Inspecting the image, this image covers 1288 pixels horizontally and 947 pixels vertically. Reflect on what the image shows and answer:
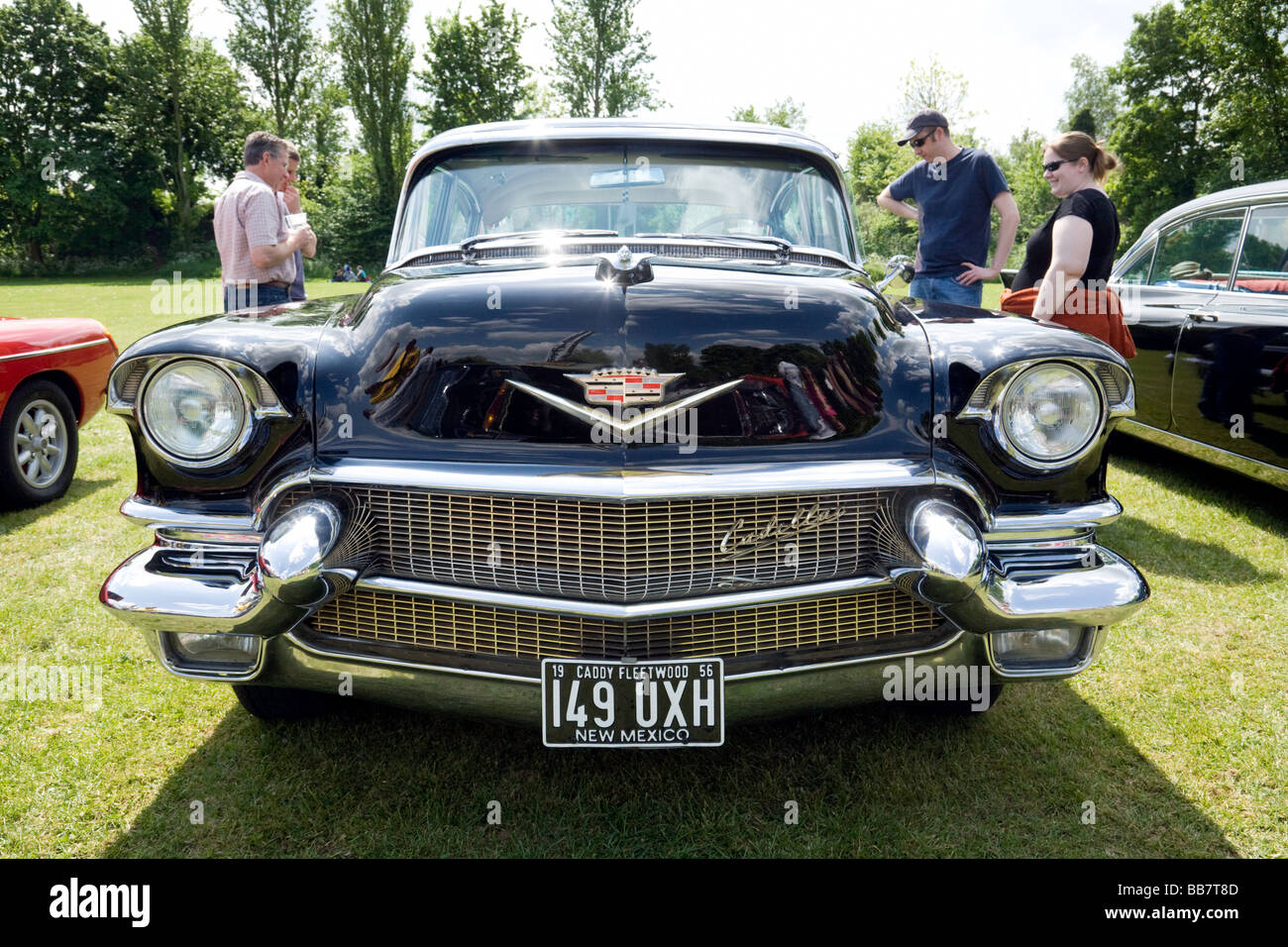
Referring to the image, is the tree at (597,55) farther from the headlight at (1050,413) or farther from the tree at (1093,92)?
the headlight at (1050,413)

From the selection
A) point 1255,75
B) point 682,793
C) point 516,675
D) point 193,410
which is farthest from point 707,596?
point 1255,75

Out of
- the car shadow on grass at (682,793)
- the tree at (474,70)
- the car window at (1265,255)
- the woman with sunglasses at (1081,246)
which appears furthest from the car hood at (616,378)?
the tree at (474,70)

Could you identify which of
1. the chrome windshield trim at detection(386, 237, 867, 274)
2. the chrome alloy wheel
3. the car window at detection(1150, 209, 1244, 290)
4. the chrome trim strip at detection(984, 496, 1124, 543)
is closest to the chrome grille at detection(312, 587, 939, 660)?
the chrome trim strip at detection(984, 496, 1124, 543)

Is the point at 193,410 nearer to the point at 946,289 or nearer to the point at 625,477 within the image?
the point at 625,477

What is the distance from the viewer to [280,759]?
244 centimetres

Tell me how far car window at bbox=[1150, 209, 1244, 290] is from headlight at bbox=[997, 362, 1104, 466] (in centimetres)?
329

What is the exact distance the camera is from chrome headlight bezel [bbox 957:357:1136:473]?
2098mm

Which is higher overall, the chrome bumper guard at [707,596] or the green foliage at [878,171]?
the green foliage at [878,171]

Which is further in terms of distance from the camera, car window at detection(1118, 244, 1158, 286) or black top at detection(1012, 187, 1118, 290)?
car window at detection(1118, 244, 1158, 286)

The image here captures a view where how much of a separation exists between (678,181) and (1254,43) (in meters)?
28.5

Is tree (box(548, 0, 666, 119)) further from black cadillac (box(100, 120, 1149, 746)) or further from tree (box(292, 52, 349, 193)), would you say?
Result: black cadillac (box(100, 120, 1149, 746))

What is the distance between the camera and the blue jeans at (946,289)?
446cm

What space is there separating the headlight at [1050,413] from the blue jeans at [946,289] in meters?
2.40
